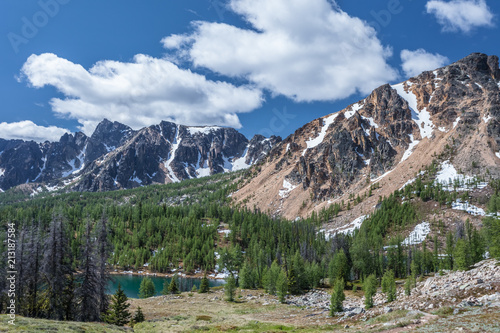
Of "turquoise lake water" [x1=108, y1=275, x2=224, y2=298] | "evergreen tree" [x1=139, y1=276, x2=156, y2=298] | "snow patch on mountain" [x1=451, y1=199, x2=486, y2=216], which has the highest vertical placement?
"snow patch on mountain" [x1=451, y1=199, x2=486, y2=216]

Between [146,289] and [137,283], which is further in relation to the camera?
[137,283]

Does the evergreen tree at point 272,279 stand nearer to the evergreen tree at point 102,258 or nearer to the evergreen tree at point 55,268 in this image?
the evergreen tree at point 102,258

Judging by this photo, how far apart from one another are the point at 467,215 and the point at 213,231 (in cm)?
12986

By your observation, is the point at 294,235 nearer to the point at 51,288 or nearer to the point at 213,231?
the point at 213,231

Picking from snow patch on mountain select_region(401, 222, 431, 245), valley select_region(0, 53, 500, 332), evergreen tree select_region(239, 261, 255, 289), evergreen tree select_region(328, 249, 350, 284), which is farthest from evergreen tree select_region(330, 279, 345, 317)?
snow patch on mountain select_region(401, 222, 431, 245)

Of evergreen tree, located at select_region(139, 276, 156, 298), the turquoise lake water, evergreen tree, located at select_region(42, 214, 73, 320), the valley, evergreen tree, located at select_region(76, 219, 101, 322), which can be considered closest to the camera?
the valley

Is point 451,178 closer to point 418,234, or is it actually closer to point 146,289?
point 418,234

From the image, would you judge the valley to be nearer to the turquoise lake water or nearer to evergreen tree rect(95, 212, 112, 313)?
evergreen tree rect(95, 212, 112, 313)

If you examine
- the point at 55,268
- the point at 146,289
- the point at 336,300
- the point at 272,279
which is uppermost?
the point at 55,268

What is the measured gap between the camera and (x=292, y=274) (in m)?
83.4

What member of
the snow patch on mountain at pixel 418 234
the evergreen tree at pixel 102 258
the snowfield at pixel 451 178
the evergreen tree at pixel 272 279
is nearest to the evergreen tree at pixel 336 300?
the evergreen tree at pixel 102 258

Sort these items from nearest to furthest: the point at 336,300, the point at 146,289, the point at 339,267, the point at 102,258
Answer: the point at 102,258
the point at 336,300
the point at 146,289
the point at 339,267

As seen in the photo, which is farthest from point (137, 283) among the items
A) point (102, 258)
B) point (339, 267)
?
point (102, 258)

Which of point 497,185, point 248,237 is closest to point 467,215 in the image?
point 497,185
